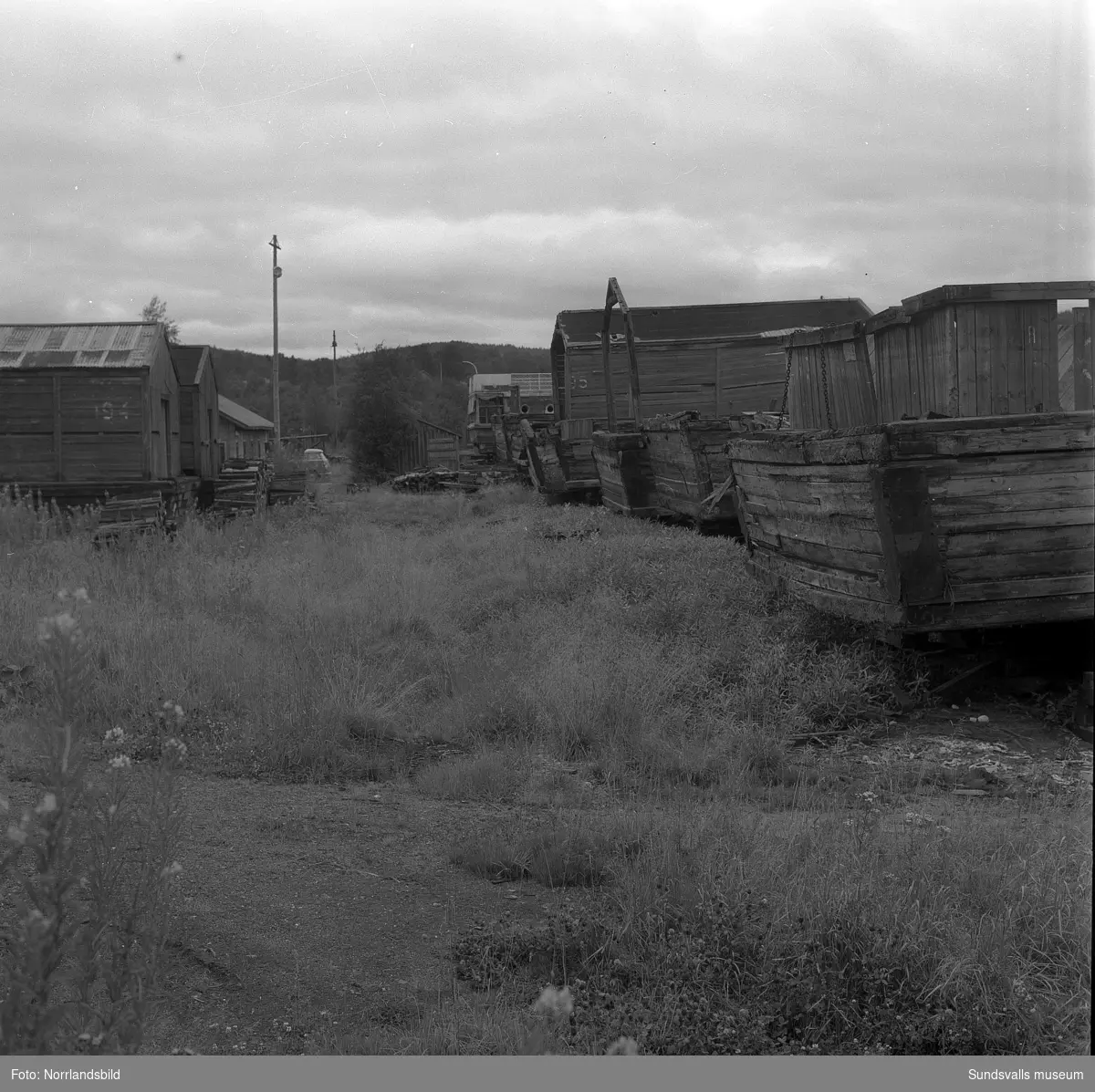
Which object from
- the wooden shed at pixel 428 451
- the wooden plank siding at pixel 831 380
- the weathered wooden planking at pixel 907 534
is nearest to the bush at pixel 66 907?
the weathered wooden planking at pixel 907 534

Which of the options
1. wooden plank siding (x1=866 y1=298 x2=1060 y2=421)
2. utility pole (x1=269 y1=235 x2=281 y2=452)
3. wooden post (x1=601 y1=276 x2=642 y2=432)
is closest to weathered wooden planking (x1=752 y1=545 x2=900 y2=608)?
wooden plank siding (x1=866 y1=298 x2=1060 y2=421)

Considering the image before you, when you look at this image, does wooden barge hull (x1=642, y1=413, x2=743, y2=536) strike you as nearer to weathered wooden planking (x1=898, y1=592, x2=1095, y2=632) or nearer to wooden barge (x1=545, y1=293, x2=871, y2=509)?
weathered wooden planking (x1=898, y1=592, x2=1095, y2=632)

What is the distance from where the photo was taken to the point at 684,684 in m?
6.81

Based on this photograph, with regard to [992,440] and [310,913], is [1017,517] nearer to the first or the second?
[992,440]

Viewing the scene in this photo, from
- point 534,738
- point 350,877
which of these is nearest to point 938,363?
point 534,738

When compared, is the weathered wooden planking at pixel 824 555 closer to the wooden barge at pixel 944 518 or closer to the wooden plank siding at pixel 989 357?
the wooden barge at pixel 944 518

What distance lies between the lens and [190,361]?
22344 millimetres

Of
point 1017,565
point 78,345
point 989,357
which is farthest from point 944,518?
point 78,345

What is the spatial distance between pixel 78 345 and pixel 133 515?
12.3 ft

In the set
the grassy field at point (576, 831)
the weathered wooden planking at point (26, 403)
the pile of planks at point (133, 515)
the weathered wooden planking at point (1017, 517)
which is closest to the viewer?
the grassy field at point (576, 831)

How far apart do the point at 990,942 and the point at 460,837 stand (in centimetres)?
218

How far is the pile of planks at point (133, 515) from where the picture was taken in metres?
14.0

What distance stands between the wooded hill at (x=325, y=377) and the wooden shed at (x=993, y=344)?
63.7 meters
